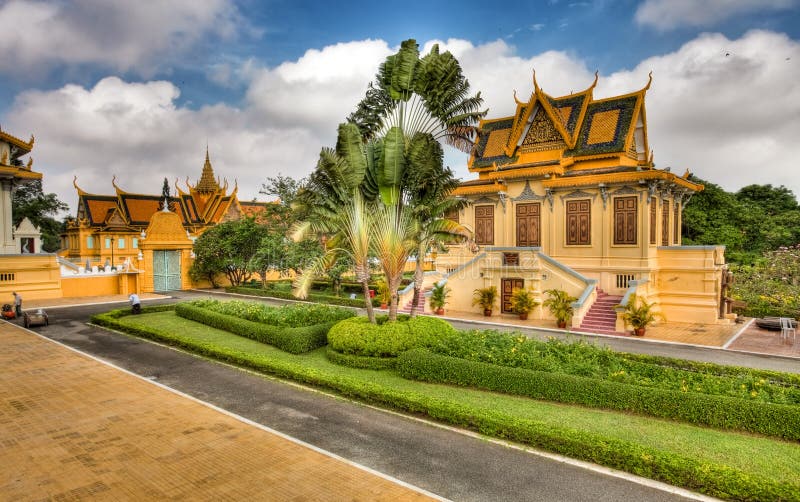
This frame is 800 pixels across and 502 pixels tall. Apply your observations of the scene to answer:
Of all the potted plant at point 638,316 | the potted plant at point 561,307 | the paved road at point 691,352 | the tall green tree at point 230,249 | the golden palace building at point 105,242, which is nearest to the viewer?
the paved road at point 691,352

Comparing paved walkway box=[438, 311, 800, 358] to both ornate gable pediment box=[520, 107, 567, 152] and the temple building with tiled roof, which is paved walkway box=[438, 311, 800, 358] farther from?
the temple building with tiled roof

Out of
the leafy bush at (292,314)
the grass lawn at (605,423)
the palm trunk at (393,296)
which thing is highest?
the palm trunk at (393,296)

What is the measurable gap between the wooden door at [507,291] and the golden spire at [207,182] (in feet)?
136

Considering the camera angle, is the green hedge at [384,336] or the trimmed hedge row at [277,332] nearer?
the green hedge at [384,336]

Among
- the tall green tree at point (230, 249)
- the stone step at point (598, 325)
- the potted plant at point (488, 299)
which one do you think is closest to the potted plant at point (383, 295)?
the potted plant at point (488, 299)

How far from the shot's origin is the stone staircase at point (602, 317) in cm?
1816

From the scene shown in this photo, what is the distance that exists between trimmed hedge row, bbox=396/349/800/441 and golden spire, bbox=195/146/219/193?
48485 mm

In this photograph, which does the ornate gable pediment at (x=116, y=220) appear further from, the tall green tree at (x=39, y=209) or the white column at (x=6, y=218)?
the white column at (x=6, y=218)

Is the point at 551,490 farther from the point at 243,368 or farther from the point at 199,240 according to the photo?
the point at 199,240

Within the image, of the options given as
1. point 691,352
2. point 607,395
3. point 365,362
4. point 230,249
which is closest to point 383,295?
point 365,362

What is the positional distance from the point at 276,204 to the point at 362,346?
21.4 metres

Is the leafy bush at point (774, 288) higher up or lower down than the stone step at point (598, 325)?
higher up

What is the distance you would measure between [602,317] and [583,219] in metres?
5.22

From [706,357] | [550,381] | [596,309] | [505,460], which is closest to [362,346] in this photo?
[550,381]
